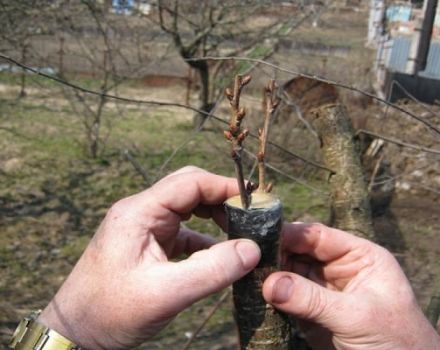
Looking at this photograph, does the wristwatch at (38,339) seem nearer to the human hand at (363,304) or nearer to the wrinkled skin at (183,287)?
the wrinkled skin at (183,287)

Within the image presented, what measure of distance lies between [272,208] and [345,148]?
4.86 ft

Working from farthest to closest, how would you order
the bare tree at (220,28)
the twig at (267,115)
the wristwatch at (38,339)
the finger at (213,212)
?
1. the bare tree at (220,28)
2. the finger at (213,212)
3. the wristwatch at (38,339)
4. the twig at (267,115)

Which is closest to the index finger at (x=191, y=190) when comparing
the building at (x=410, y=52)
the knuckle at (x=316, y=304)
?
the knuckle at (x=316, y=304)

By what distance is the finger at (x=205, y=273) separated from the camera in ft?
4.19

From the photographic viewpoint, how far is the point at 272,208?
129cm

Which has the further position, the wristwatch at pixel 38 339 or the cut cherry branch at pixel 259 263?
the wristwatch at pixel 38 339

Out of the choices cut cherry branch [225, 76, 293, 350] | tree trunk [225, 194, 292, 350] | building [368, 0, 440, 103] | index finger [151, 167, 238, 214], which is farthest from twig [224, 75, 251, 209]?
building [368, 0, 440, 103]

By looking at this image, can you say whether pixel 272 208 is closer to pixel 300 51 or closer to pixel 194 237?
pixel 194 237

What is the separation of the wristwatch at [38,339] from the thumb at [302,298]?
522 millimetres

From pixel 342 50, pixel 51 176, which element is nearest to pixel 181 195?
pixel 51 176

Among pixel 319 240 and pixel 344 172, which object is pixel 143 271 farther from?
pixel 344 172

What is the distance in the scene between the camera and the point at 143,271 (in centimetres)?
134

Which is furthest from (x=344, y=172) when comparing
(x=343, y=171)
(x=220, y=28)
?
(x=220, y=28)

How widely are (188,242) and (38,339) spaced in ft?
1.86
